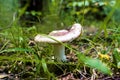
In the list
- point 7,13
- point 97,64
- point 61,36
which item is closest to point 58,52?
point 61,36

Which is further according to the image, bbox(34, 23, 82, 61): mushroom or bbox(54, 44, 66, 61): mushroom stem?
bbox(54, 44, 66, 61): mushroom stem

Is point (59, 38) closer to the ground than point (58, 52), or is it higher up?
higher up

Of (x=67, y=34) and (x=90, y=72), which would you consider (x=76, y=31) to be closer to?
(x=67, y=34)

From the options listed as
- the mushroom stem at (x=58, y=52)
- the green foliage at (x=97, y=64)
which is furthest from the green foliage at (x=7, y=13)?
the green foliage at (x=97, y=64)

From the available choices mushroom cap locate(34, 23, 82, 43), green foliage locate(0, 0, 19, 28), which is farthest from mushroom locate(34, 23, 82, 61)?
green foliage locate(0, 0, 19, 28)

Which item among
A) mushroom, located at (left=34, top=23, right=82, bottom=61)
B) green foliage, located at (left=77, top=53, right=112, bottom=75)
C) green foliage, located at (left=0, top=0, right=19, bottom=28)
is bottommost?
green foliage, located at (left=77, top=53, right=112, bottom=75)

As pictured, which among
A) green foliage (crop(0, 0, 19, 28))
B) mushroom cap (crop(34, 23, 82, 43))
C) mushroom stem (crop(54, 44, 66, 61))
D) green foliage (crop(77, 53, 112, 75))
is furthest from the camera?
green foliage (crop(0, 0, 19, 28))

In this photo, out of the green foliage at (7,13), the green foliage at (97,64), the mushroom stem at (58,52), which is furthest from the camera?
the green foliage at (7,13)

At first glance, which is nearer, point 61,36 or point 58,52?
point 61,36

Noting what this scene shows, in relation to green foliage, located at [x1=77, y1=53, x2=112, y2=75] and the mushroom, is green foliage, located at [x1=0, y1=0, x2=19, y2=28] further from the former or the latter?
green foliage, located at [x1=77, y1=53, x2=112, y2=75]

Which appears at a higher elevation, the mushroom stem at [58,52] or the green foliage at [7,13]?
the green foliage at [7,13]

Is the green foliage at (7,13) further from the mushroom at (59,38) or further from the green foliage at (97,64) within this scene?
the green foliage at (97,64)

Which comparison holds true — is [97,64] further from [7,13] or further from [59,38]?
[7,13]
